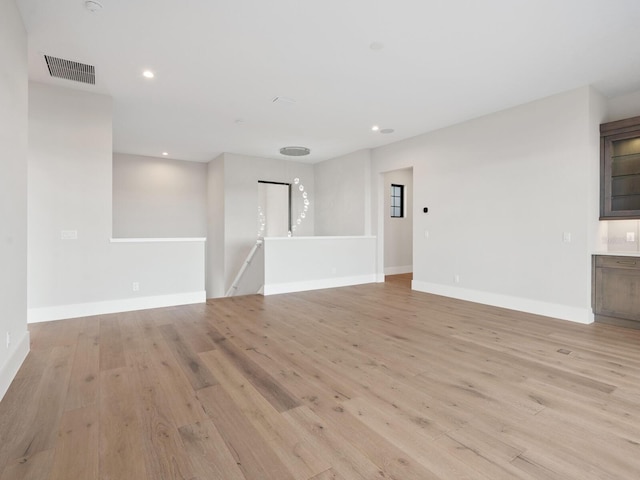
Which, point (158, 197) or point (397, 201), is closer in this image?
point (158, 197)

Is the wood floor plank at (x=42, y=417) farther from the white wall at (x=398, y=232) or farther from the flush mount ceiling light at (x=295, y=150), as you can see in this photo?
the white wall at (x=398, y=232)

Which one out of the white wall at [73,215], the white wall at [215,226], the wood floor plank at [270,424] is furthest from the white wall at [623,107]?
A: the white wall at [215,226]

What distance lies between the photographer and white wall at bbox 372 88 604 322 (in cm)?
420

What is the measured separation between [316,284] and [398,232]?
11.1 ft

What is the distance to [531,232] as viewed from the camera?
4.66 m

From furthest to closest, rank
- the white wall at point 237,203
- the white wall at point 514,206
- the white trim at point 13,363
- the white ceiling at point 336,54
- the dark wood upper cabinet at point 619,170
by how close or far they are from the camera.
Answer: the white wall at point 237,203
the white wall at point 514,206
the dark wood upper cabinet at point 619,170
the white ceiling at point 336,54
the white trim at point 13,363

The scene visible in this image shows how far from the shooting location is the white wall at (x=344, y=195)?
24.6 ft

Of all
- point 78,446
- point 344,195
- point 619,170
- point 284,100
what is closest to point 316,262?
point 344,195

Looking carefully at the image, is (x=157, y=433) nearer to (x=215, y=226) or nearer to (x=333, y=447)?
(x=333, y=447)

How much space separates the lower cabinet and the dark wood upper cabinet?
1.96 feet

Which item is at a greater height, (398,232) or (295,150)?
(295,150)

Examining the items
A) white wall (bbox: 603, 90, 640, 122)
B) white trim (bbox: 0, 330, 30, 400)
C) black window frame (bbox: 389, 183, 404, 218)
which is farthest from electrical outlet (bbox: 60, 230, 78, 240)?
white wall (bbox: 603, 90, 640, 122)

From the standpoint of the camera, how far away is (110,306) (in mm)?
4586

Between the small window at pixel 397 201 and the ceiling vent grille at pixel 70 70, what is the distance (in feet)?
22.1
